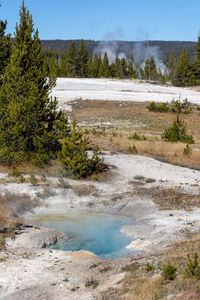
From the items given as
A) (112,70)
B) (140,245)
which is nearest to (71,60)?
(112,70)

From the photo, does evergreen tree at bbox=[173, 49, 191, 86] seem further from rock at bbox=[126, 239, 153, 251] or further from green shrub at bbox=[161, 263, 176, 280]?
green shrub at bbox=[161, 263, 176, 280]

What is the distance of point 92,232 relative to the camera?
47.4ft

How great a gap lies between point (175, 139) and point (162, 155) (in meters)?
4.18

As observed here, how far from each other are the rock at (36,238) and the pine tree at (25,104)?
8.76m

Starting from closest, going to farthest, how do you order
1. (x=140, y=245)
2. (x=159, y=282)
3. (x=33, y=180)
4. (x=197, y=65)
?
1. (x=159, y=282)
2. (x=140, y=245)
3. (x=33, y=180)
4. (x=197, y=65)

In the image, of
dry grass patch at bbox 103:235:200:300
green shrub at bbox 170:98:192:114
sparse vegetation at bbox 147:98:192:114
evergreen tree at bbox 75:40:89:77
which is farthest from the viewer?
evergreen tree at bbox 75:40:89:77

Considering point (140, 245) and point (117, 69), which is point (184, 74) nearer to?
point (117, 69)

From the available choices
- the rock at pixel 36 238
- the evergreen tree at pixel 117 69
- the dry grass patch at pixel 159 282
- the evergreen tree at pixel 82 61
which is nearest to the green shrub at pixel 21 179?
the rock at pixel 36 238

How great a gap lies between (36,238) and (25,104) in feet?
33.9

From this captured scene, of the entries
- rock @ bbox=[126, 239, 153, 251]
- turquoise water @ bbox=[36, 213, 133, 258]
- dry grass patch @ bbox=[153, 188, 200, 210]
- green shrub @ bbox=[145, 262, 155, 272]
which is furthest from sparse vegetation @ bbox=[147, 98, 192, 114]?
green shrub @ bbox=[145, 262, 155, 272]

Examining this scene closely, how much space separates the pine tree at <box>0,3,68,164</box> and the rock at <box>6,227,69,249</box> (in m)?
8.76

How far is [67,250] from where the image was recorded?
12.7 meters

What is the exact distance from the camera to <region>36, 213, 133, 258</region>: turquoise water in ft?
42.0

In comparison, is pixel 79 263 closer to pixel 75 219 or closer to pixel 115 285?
pixel 115 285
